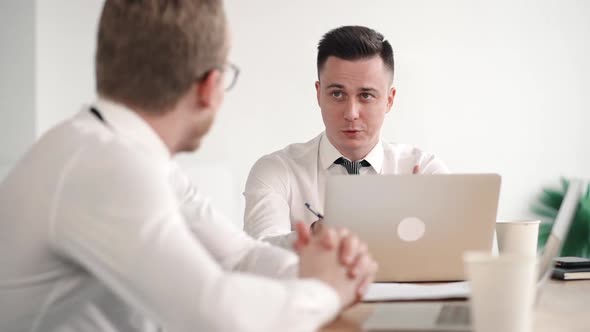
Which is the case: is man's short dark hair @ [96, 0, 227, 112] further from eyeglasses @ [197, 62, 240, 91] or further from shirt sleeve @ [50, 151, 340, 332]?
shirt sleeve @ [50, 151, 340, 332]

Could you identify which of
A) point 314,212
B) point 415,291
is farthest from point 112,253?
point 314,212

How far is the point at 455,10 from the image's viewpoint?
418 centimetres

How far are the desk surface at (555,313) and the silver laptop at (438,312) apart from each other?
0.16ft

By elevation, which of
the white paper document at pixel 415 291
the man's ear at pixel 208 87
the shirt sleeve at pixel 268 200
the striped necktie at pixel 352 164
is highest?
the man's ear at pixel 208 87

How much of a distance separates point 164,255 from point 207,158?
9.25 ft

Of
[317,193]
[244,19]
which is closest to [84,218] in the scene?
[317,193]

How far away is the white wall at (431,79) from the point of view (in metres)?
3.52

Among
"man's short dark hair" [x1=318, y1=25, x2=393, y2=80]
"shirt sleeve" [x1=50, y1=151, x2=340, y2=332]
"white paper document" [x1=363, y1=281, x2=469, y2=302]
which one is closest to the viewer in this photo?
"shirt sleeve" [x1=50, y1=151, x2=340, y2=332]

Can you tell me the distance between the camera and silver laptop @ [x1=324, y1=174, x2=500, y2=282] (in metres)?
1.64

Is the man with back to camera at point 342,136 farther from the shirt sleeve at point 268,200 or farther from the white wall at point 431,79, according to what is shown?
the white wall at point 431,79

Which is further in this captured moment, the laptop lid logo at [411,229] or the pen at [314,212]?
the pen at [314,212]

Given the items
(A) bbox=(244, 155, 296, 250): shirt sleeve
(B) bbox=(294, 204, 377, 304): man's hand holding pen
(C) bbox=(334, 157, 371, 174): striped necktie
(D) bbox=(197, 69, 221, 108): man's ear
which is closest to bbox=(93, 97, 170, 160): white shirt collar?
(D) bbox=(197, 69, 221, 108): man's ear

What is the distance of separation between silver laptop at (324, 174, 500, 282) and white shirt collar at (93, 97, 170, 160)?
54 centimetres

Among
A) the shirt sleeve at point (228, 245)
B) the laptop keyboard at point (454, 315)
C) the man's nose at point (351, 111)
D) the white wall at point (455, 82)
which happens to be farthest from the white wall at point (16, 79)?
the laptop keyboard at point (454, 315)
